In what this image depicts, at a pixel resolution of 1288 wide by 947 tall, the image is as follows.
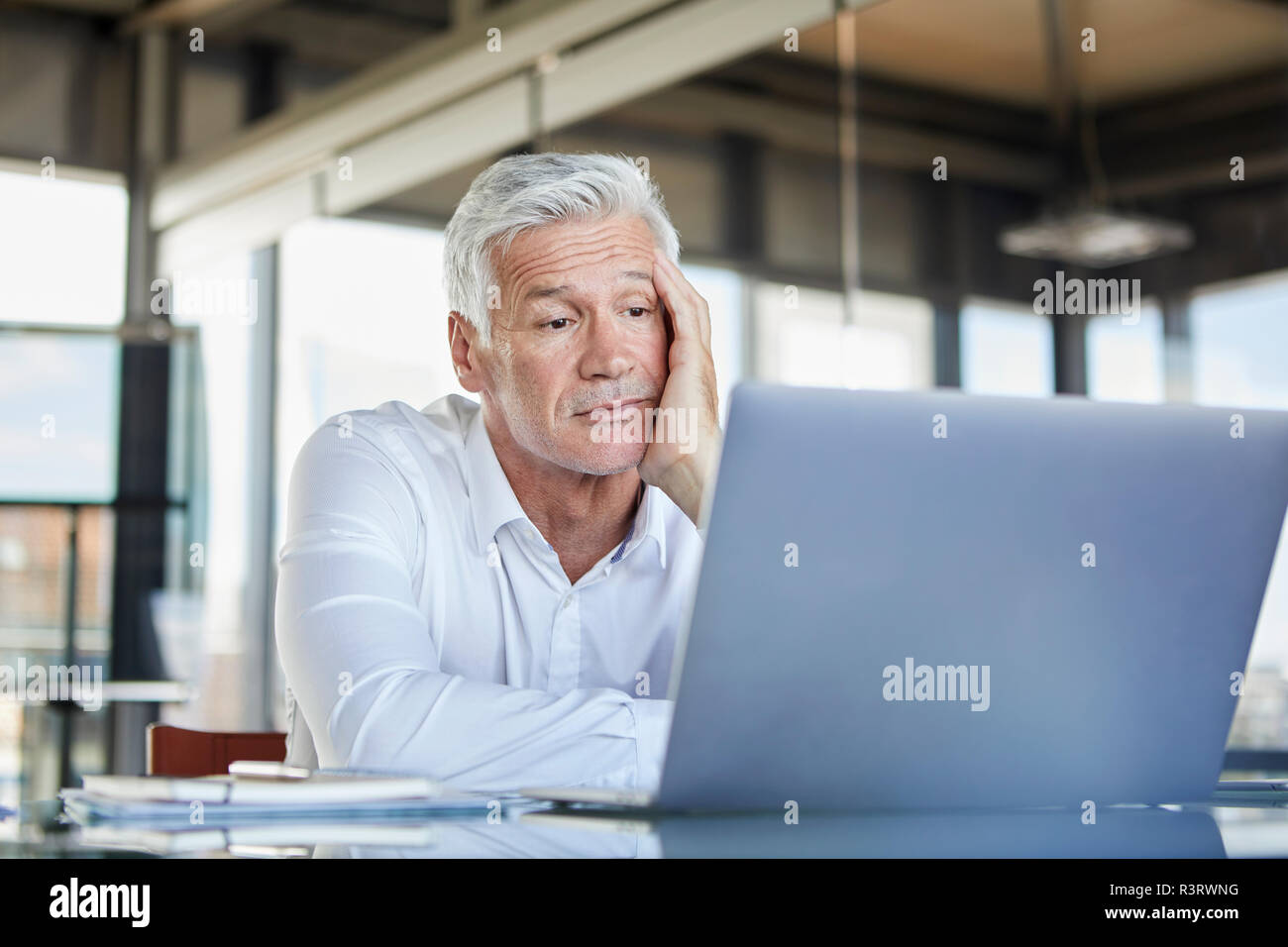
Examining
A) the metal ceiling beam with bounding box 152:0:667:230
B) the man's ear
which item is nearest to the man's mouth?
the man's ear

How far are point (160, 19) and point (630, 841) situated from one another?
607 cm

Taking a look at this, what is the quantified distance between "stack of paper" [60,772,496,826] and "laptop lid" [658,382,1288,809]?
157 mm

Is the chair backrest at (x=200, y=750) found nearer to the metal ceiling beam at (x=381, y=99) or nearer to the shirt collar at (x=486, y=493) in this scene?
the shirt collar at (x=486, y=493)

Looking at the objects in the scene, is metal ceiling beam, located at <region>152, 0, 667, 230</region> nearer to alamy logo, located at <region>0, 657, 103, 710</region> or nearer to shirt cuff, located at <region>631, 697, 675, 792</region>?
alamy logo, located at <region>0, 657, 103, 710</region>

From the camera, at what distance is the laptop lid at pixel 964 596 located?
32.1 inches

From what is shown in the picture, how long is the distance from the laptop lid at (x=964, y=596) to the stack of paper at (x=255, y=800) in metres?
0.16

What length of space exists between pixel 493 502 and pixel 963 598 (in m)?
0.87

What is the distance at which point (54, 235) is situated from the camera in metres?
5.61

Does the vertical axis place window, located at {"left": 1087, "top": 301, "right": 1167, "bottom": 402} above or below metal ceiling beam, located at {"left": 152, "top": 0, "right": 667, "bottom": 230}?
below

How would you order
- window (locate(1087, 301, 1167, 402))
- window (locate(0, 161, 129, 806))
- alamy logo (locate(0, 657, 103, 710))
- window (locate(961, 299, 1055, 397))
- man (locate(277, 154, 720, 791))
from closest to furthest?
man (locate(277, 154, 720, 791)) < window (locate(1087, 301, 1167, 402)) < window (locate(961, 299, 1055, 397)) < alamy logo (locate(0, 657, 103, 710)) < window (locate(0, 161, 129, 806))

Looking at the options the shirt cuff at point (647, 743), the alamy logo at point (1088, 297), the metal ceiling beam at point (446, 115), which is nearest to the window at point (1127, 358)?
the alamy logo at point (1088, 297)

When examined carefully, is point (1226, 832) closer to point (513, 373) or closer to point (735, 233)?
point (513, 373)

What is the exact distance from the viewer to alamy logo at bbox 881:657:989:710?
855 millimetres
